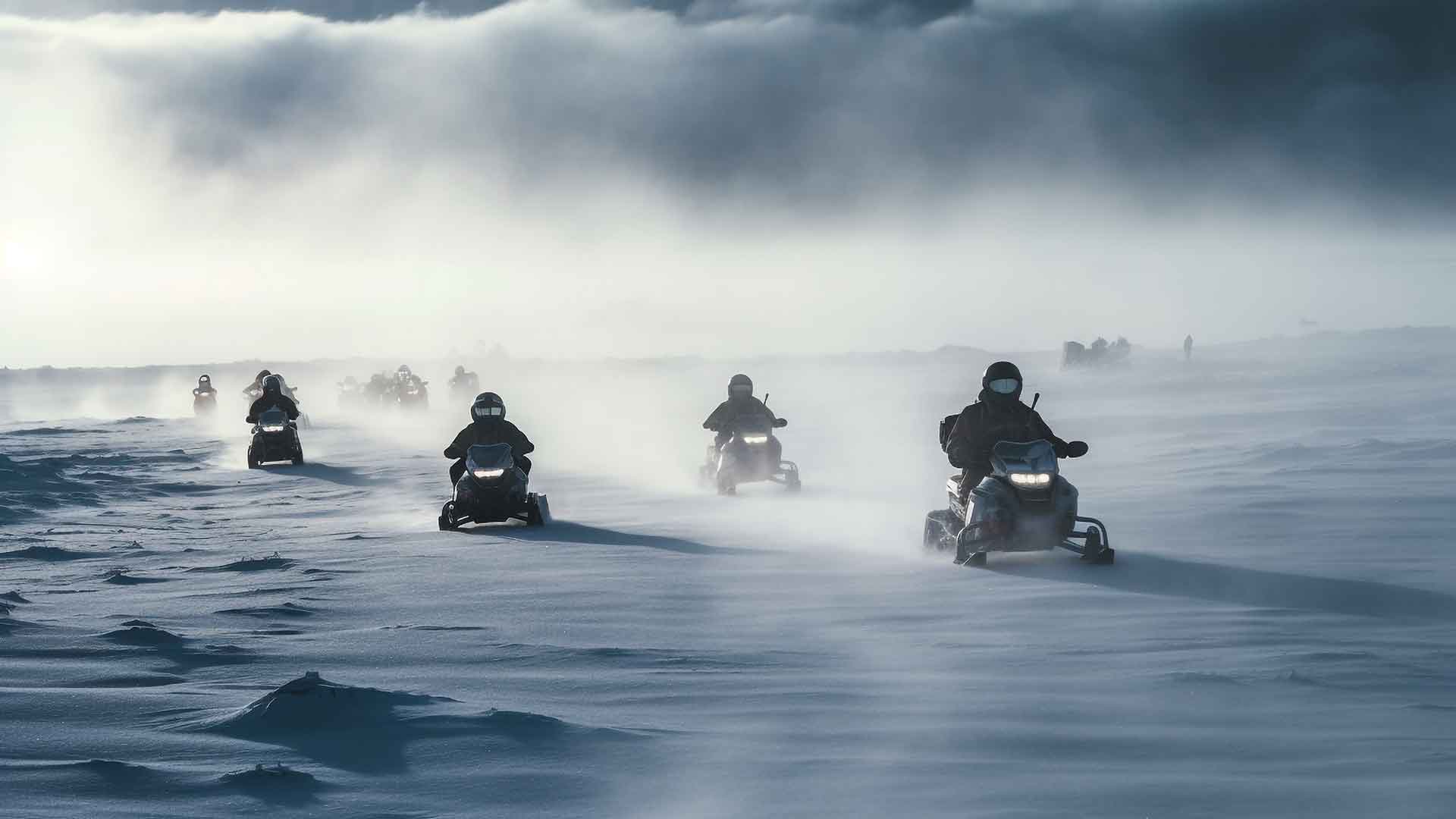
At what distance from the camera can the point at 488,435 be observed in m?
18.9

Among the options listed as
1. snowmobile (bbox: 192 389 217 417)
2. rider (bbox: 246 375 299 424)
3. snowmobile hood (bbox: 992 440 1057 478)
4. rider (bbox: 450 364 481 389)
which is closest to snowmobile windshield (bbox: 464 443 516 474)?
snowmobile hood (bbox: 992 440 1057 478)

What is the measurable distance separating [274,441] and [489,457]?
1620 cm

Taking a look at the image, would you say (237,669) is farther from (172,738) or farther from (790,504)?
(790,504)

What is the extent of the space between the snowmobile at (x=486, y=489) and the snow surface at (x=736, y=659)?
0.36m

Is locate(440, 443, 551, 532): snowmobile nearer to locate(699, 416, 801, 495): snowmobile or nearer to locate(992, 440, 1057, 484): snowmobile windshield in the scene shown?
locate(699, 416, 801, 495): snowmobile

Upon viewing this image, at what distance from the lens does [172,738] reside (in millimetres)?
6871

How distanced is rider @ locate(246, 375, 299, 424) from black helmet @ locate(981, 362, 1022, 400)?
21227 mm

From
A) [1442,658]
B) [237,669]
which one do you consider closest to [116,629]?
[237,669]

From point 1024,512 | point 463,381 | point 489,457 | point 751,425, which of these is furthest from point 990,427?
point 463,381

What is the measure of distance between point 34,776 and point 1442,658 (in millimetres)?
7410

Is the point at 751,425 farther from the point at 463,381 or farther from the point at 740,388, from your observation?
the point at 463,381

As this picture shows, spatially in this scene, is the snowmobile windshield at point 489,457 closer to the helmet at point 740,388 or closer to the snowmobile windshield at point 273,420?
the helmet at point 740,388

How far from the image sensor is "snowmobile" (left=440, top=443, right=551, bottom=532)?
18.2 meters

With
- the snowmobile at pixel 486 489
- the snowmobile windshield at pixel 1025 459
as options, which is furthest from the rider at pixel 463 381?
the snowmobile windshield at pixel 1025 459
